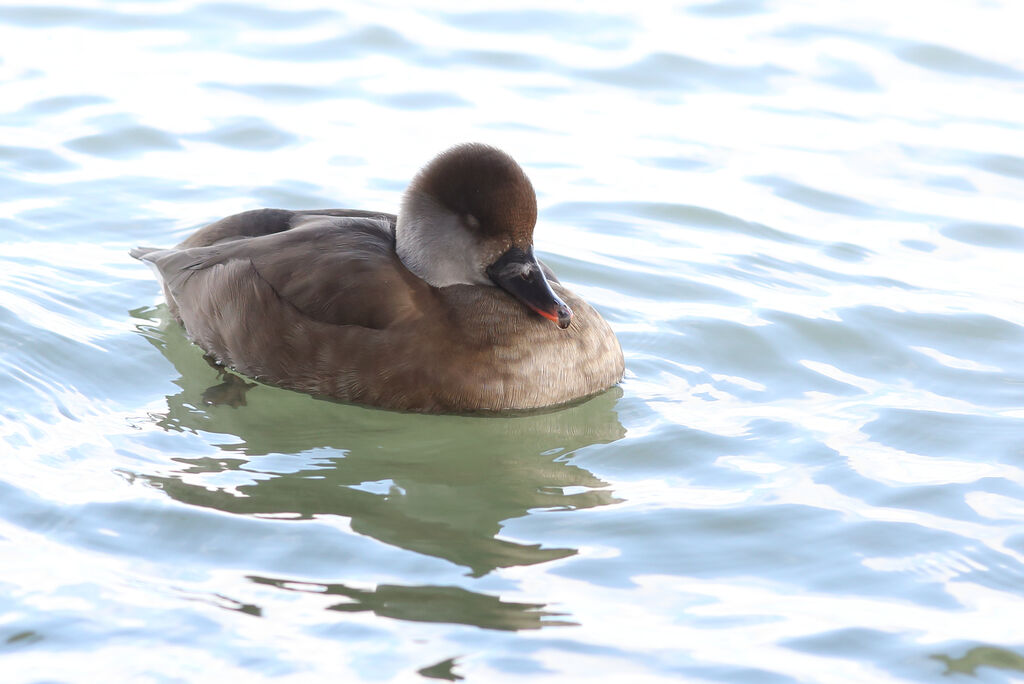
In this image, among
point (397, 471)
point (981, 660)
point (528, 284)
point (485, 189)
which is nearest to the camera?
point (981, 660)

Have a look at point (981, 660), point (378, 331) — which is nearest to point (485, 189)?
point (378, 331)

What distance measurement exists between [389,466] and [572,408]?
1.05 m

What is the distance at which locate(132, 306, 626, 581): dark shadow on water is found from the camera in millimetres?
5074

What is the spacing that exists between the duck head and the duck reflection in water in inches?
23.3

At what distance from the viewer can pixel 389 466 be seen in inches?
219

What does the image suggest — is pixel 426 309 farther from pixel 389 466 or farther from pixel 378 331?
pixel 389 466

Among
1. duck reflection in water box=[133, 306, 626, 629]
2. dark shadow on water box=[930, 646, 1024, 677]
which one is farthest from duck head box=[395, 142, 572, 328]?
dark shadow on water box=[930, 646, 1024, 677]

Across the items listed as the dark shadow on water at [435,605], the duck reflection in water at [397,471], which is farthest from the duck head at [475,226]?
the dark shadow on water at [435,605]

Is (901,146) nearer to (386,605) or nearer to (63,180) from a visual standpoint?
(63,180)

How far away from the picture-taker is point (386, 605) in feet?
14.8

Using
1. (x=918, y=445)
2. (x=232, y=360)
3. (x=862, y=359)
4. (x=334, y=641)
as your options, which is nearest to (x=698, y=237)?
(x=862, y=359)

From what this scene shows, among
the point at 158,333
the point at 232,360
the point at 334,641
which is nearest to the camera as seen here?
the point at 334,641

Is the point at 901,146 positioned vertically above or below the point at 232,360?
above

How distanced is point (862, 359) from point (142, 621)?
3891 mm
